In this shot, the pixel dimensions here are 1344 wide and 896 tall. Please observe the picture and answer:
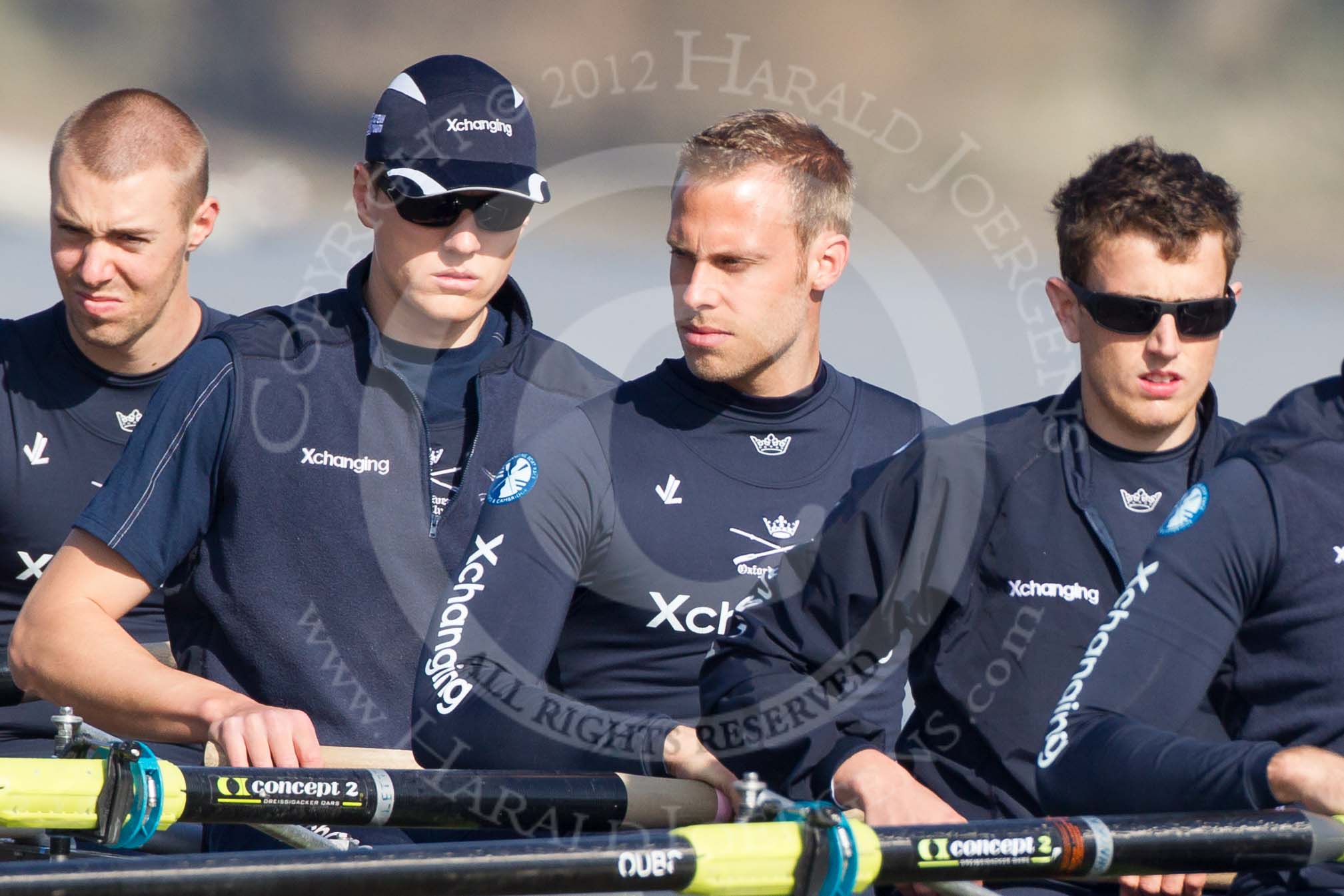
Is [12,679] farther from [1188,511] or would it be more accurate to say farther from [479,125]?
[1188,511]

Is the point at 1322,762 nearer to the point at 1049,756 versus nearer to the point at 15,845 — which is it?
the point at 1049,756

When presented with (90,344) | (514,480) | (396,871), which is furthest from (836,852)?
(90,344)

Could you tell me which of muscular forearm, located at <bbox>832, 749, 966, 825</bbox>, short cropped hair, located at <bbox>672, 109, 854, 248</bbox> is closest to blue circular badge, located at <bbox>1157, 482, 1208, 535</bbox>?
muscular forearm, located at <bbox>832, 749, 966, 825</bbox>

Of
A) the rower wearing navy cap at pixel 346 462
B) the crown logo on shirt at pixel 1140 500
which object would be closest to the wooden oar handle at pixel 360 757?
the rower wearing navy cap at pixel 346 462

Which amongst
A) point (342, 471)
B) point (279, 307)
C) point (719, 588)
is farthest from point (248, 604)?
point (719, 588)

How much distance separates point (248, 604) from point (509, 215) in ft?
4.46

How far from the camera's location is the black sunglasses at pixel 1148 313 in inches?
166

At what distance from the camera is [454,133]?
514cm

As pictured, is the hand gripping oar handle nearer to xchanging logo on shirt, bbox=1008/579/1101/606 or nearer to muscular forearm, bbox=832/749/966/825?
muscular forearm, bbox=832/749/966/825

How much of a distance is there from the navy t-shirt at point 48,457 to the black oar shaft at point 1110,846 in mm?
3526

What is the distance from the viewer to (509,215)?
513cm

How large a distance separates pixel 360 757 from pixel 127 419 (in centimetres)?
218

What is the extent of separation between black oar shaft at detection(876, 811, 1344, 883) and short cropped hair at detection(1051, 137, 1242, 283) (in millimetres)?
1511

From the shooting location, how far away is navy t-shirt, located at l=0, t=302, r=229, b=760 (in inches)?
236
